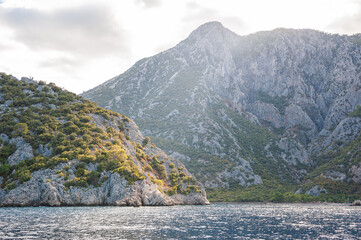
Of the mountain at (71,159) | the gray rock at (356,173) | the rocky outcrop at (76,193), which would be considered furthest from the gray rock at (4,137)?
the gray rock at (356,173)

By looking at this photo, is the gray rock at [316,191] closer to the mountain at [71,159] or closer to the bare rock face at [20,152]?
the mountain at [71,159]

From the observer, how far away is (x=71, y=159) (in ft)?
360

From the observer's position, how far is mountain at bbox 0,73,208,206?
98375 millimetres

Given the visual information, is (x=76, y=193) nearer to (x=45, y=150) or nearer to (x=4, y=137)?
(x=45, y=150)

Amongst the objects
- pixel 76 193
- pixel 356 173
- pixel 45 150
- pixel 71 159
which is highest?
pixel 45 150

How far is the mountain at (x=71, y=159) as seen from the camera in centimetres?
9838

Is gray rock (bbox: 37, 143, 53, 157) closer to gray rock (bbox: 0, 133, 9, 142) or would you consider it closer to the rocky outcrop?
the rocky outcrop

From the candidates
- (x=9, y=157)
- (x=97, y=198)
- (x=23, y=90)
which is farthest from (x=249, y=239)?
(x=23, y=90)

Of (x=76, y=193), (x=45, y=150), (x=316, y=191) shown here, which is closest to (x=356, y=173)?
(x=316, y=191)

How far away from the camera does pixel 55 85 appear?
169000 mm

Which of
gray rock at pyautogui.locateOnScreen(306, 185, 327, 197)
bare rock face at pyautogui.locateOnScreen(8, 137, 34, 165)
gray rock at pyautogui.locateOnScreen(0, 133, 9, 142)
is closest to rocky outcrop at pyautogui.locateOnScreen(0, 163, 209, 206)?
bare rock face at pyautogui.locateOnScreen(8, 137, 34, 165)

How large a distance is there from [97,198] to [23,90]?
2916 inches

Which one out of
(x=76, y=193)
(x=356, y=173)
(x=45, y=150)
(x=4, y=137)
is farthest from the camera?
(x=356, y=173)

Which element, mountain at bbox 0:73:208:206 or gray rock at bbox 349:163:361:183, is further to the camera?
gray rock at bbox 349:163:361:183
